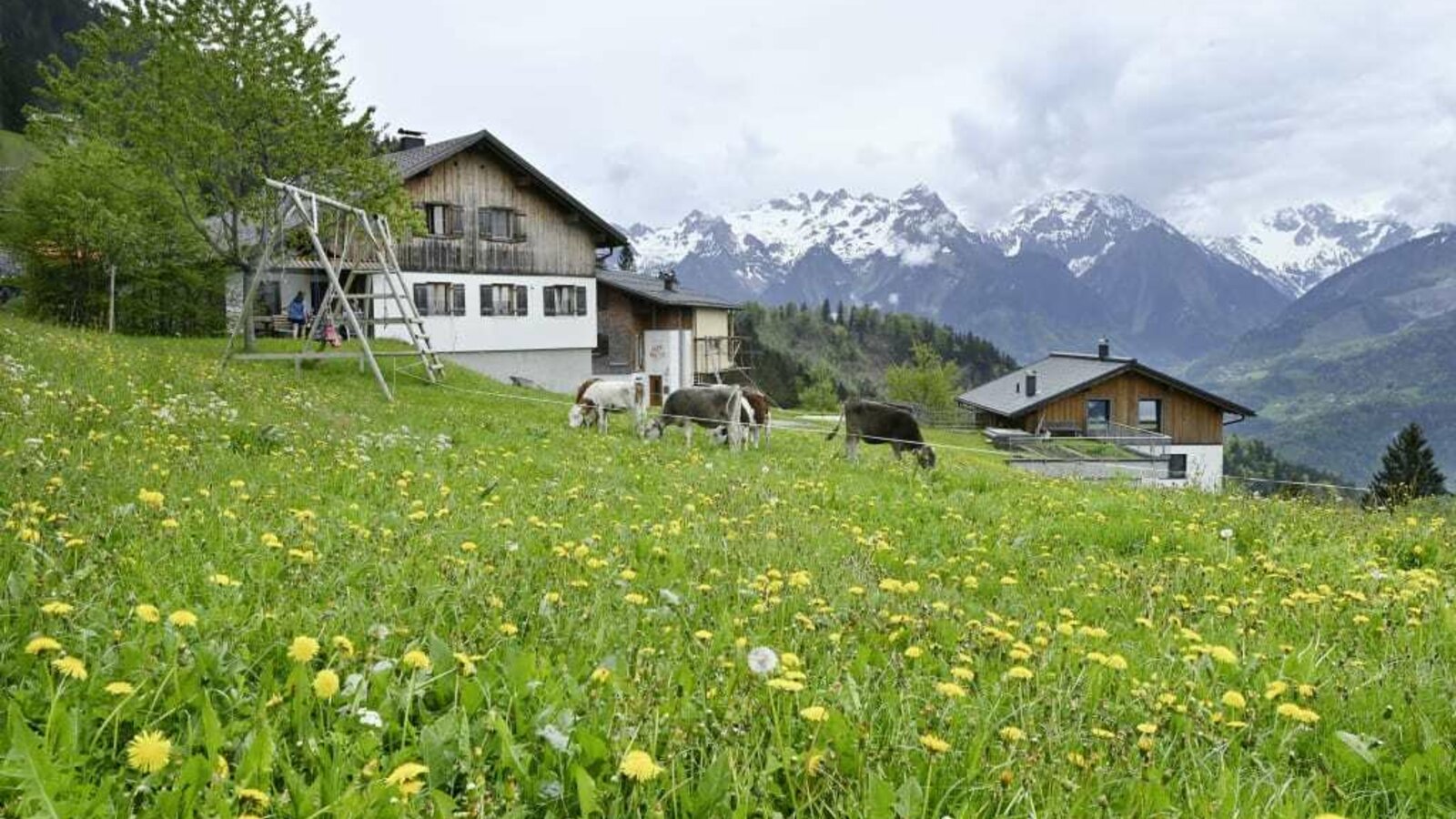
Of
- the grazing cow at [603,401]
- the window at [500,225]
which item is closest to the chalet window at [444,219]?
the window at [500,225]

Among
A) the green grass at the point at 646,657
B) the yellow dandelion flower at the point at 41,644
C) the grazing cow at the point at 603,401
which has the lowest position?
the green grass at the point at 646,657

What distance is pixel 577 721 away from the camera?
3066mm

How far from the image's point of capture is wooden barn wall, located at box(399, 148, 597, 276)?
4112cm

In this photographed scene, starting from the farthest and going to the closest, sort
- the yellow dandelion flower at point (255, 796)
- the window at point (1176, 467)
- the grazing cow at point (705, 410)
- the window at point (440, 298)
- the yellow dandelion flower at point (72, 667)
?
the window at point (1176, 467), the window at point (440, 298), the grazing cow at point (705, 410), the yellow dandelion flower at point (72, 667), the yellow dandelion flower at point (255, 796)

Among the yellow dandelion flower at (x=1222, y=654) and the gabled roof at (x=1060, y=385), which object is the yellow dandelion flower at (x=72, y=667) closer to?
the yellow dandelion flower at (x=1222, y=654)

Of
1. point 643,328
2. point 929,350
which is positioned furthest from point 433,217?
point 929,350

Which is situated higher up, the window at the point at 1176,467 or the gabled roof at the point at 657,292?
the gabled roof at the point at 657,292

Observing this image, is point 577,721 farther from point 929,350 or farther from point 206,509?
point 929,350

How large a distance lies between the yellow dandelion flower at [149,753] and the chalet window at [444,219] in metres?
41.2

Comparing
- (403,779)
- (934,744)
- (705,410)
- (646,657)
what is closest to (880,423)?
(705,410)

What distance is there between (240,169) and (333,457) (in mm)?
18755

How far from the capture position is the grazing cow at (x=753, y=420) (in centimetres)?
1848

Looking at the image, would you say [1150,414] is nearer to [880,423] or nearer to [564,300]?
[564,300]

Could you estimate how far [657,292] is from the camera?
55375 mm
